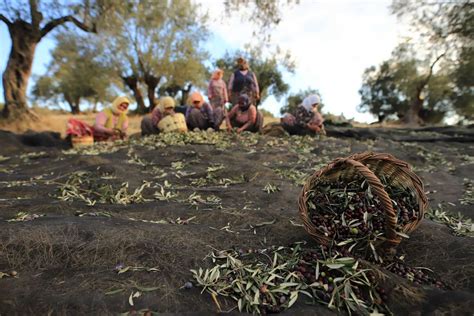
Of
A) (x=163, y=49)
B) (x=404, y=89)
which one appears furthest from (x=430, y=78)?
(x=163, y=49)

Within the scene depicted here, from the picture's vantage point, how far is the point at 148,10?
16.1 m

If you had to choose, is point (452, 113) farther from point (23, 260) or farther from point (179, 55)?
point (23, 260)

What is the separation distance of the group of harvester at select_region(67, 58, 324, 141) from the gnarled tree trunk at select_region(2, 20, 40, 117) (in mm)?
4541

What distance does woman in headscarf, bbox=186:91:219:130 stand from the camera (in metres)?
8.40

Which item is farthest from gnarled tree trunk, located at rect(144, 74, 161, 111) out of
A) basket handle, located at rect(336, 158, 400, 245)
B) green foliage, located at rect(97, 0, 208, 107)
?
basket handle, located at rect(336, 158, 400, 245)

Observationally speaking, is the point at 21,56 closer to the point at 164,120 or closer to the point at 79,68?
the point at 164,120

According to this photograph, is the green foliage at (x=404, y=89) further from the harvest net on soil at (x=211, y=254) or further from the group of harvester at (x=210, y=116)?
the harvest net on soil at (x=211, y=254)

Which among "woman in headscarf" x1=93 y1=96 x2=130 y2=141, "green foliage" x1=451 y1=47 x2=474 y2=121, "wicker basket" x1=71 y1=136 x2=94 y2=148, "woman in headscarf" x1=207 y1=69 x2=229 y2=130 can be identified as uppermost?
"green foliage" x1=451 y1=47 x2=474 y2=121

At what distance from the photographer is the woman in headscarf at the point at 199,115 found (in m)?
8.40

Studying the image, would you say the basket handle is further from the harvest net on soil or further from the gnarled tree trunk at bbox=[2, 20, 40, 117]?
the gnarled tree trunk at bbox=[2, 20, 40, 117]

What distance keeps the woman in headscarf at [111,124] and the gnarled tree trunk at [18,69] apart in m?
4.68

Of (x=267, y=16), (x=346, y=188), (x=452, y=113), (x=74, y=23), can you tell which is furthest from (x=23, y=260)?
(x=452, y=113)

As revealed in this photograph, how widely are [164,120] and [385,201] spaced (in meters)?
6.66

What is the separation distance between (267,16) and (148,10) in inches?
333
